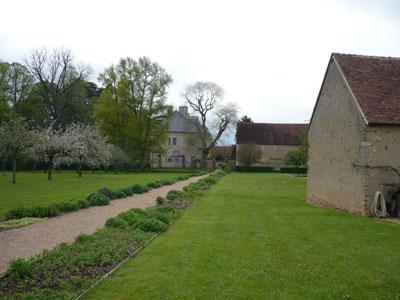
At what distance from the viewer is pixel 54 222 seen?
44.6 ft

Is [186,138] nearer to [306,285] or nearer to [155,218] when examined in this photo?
[155,218]

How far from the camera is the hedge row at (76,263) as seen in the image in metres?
6.54

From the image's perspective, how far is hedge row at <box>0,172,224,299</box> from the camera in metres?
6.54

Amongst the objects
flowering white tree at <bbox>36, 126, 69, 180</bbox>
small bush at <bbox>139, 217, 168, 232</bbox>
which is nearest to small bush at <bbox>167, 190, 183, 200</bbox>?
small bush at <bbox>139, 217, 168, 232</bbox>

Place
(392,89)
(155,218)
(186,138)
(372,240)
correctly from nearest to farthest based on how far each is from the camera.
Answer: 1. (372,240)
2. (155,218)
3. (392,89)
4. (186,138)

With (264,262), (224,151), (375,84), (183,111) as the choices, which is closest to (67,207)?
(264,262)

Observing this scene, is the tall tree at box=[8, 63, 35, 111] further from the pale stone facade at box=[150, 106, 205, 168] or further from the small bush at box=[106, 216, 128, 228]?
the small bush at box=[106, 216, 128, 228]

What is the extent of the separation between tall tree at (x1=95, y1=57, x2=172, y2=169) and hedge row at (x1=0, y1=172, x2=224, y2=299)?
46.5 m

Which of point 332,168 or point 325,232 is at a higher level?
point 332,168

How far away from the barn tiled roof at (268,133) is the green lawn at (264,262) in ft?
184

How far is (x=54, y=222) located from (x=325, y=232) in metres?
7.99

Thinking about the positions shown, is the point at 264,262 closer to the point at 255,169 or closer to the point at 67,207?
the point at 67,207

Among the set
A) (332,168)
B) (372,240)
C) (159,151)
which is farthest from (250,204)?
(159,151)

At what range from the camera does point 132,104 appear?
5831 centimetres
